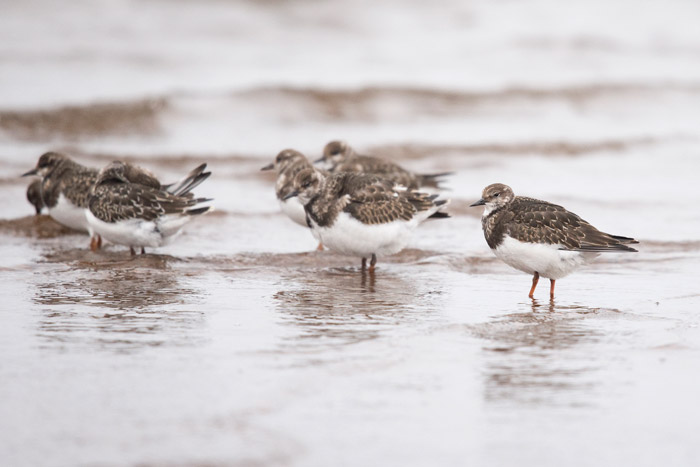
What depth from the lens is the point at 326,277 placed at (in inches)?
273

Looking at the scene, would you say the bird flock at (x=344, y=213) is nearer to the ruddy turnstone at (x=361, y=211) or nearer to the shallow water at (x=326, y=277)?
the ruddy turnstone at (x=361, y=211)

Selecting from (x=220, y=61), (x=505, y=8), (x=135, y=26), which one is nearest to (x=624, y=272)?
(x=220, y=61)

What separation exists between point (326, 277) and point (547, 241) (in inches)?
67.0

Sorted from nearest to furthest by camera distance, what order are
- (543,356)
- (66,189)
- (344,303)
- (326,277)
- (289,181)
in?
(543,356), (344,303), (326,277), (66,189), (289,181)

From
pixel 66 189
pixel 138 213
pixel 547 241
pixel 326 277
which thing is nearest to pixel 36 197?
pixel 66 189

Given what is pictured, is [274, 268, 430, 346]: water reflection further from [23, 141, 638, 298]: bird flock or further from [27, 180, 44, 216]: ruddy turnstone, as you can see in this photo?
[27, 180, 44, 216]: ruddy turnstone

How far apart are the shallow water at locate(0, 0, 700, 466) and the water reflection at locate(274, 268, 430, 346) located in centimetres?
3

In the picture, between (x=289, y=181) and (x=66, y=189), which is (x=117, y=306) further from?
(x=289, y=181)

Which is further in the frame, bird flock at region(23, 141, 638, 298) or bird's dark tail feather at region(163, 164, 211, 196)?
bird's dark tail feather at region(163, 164, 211, 196)

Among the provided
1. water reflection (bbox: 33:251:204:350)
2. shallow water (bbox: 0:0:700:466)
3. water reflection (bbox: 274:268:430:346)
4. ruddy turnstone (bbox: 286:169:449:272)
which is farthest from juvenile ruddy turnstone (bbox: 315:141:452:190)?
water reflection (bbox: 33:251:204:350)

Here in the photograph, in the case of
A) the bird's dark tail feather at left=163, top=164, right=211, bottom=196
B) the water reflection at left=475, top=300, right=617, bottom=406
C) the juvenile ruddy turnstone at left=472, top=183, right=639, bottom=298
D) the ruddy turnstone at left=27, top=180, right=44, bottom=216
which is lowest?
the water reflection at left=475, top=300, right=617, bottom=406

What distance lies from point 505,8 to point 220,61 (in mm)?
7134

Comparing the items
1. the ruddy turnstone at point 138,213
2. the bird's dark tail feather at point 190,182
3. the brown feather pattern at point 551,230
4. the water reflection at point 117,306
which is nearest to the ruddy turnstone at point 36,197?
the ruddy turnstone at point 138,213

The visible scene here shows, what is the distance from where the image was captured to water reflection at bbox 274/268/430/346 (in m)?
5.10
